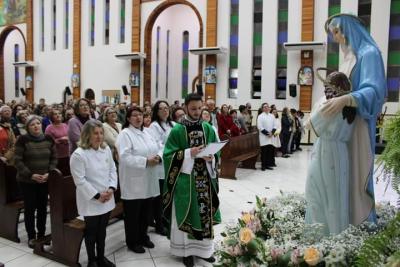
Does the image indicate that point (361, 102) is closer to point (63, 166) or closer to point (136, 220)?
point (136, 220)

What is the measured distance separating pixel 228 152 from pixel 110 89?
40.8 ft

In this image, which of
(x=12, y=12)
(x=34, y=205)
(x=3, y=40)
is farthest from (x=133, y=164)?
(x=3, y=40)

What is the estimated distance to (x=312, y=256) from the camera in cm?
182

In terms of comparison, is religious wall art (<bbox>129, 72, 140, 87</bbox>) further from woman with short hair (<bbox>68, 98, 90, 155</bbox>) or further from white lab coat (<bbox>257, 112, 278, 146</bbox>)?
woman with short hair (<bbox>68, 98, 90, 155</bbox>)

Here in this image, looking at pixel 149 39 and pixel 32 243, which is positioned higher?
pixel 149 39

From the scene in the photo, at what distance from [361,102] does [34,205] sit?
368 centimetres

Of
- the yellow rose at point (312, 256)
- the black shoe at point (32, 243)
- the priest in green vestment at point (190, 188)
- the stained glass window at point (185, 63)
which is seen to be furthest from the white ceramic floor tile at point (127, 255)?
the stained glass window at point (185, 63)

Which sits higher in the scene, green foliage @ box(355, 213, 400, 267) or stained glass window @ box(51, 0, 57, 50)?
stained glass window @ box(51, 0, 57, 50)

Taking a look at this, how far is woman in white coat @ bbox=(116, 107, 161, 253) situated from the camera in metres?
4.02

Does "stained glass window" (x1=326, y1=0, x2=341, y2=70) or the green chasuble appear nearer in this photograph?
the green chasuble

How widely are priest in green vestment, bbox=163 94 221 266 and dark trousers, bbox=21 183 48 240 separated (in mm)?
1514

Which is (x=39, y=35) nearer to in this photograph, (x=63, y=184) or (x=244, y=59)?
(x=244, y=59)

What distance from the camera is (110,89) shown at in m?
19.4

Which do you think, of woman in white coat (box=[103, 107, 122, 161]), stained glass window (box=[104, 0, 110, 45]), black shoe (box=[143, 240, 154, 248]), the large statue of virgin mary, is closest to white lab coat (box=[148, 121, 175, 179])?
woman in white coat (box=[103, 107, 122, 161])
